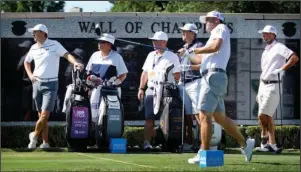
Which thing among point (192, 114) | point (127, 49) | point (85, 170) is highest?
point (127, 49)

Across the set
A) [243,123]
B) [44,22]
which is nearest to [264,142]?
[243,123]

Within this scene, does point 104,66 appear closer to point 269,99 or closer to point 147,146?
point 147,146

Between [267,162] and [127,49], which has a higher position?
[127,49]

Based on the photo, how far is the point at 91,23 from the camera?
49.8 ft

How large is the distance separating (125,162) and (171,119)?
2.43m

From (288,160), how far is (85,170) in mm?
3036

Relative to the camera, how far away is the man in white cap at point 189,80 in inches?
490

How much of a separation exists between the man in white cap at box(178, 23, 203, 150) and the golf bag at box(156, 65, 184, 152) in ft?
0.46

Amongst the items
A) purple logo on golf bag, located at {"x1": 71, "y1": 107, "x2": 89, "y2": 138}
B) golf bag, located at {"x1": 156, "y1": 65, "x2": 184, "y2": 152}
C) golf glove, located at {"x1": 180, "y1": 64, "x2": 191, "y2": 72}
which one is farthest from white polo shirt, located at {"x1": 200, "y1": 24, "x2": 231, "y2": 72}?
purple logo on golf bag, located at {"x1": 71, "y1": 107, "x2": 89, "y2": 138}

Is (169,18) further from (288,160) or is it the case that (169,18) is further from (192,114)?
(288,160)

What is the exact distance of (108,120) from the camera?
12398mm

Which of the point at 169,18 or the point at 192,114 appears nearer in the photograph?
the point at 192,114

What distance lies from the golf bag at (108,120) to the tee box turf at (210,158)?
3.09 meters

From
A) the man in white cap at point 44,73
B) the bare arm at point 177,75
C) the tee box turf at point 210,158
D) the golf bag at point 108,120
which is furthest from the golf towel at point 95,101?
the tee box turf at point 210,158
